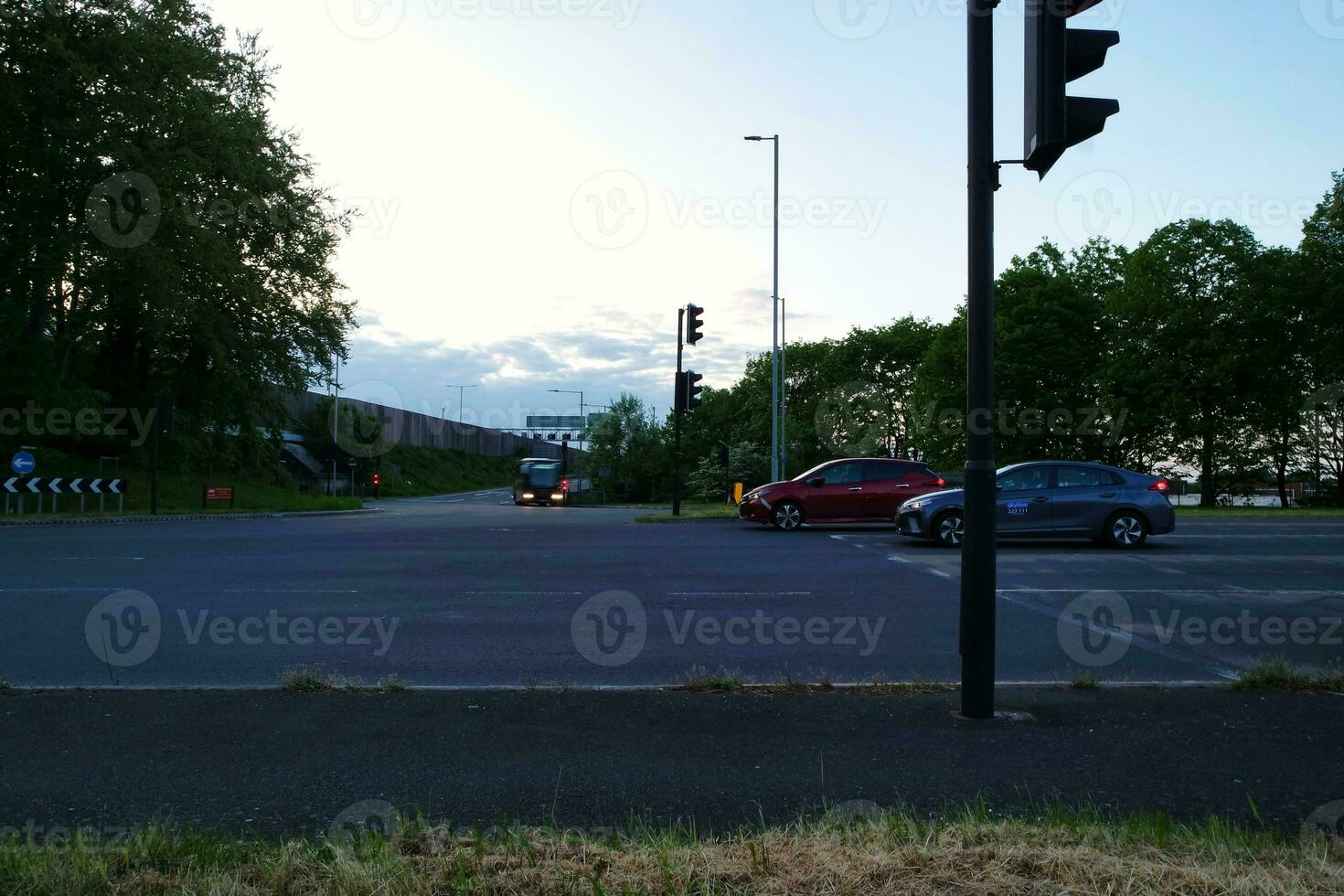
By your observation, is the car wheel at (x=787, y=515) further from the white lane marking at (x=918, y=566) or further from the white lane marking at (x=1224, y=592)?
the white lane marking at (x=1224, y=592)

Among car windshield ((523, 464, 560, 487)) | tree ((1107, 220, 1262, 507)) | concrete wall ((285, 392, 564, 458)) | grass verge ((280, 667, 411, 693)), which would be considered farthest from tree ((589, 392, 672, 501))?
grass verge ((280, 667, 411, 693))

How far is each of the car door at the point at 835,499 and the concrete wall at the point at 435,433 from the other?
43817 mm

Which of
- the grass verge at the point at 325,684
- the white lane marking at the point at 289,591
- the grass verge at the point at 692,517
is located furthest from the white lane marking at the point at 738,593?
the grass verge at the point at 692,517

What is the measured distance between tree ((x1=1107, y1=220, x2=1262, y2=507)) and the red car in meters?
28.8

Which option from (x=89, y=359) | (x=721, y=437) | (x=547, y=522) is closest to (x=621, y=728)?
(x=547, y=522)

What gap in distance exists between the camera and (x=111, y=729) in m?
5.52

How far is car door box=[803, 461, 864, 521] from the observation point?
2427 cm

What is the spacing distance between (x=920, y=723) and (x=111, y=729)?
4242 mm

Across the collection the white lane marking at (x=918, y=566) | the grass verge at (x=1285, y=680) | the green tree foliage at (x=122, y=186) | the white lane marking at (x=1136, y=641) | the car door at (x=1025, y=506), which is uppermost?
the green tree foliage at (x=122, y=186)

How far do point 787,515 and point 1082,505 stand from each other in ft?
25.1

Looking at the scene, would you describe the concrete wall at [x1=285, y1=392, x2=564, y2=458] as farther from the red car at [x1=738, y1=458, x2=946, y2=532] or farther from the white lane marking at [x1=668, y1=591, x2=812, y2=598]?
the white lane marking at [x1=668, y1=591, x2=812, y2=598]

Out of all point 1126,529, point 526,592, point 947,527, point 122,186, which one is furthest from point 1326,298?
point 122,186

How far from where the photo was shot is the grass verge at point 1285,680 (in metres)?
6.47

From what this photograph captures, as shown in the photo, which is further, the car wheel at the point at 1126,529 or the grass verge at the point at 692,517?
the grass verge at the point at 692,517
